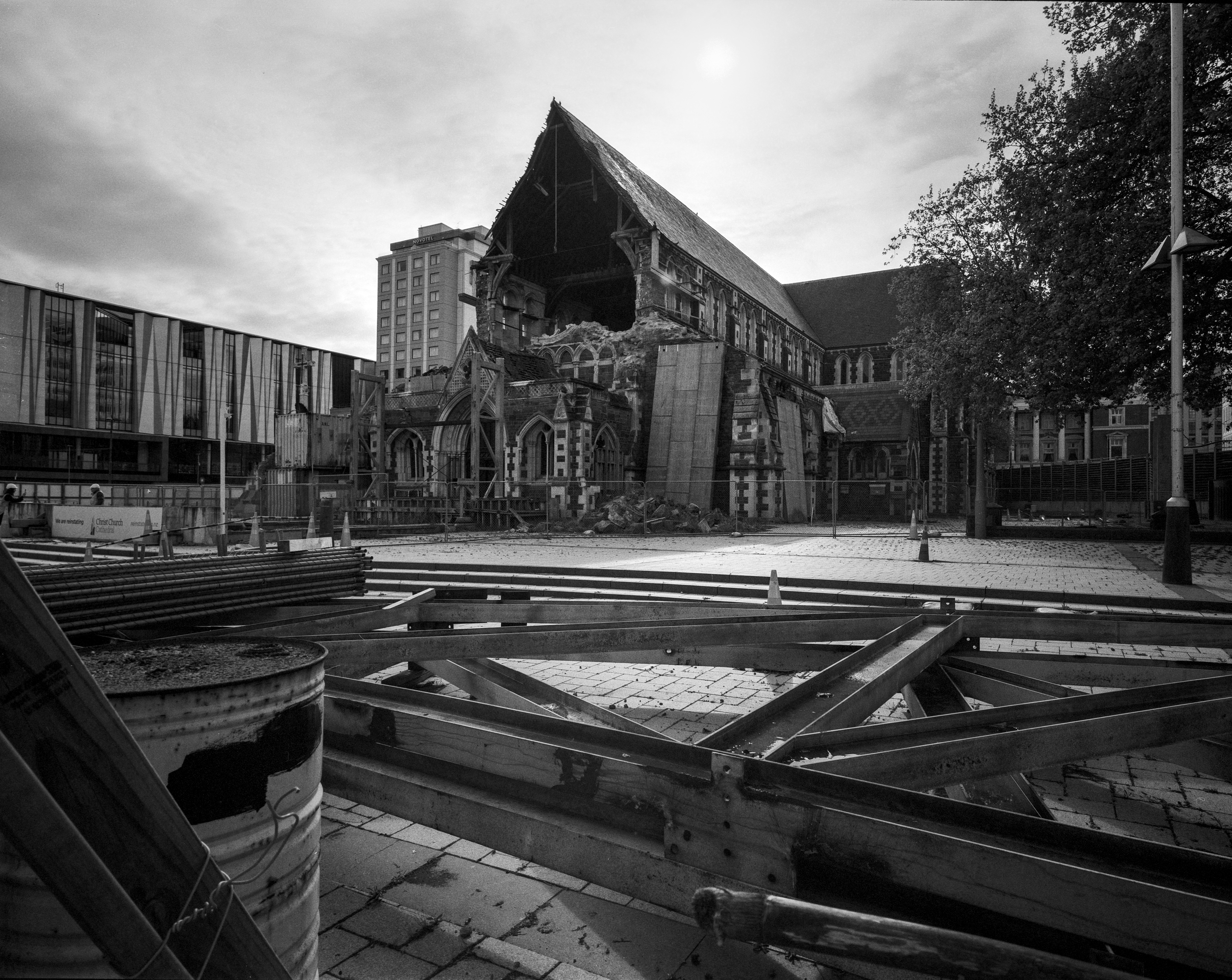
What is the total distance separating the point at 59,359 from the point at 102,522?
3412 centimetres

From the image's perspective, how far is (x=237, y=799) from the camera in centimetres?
182

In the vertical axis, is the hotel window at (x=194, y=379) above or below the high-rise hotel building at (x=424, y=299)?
below

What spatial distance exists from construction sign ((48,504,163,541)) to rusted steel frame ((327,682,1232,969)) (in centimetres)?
1748

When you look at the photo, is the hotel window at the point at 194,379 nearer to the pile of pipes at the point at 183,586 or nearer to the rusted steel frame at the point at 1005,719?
the pile of pipes at the point at 183,586

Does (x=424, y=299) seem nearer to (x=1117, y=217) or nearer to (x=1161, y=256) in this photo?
(x=1117, y=217)

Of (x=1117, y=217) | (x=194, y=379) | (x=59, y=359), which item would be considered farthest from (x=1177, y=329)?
(x=194, y=379)

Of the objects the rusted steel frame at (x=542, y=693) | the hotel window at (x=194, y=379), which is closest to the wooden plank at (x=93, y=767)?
the rusted steel frame at (x=542, y=693)

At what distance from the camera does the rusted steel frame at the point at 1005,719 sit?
271cm

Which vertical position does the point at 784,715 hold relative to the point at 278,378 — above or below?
below

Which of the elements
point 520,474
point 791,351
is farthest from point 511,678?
point 791,351

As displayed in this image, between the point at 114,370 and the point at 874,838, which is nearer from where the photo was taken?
the point at 874,838

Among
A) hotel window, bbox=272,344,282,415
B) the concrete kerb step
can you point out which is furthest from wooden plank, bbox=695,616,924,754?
hotel window, bbox=272,344,282,415

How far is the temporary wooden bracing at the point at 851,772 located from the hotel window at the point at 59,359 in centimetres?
5310

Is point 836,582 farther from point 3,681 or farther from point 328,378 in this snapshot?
point 328,378
